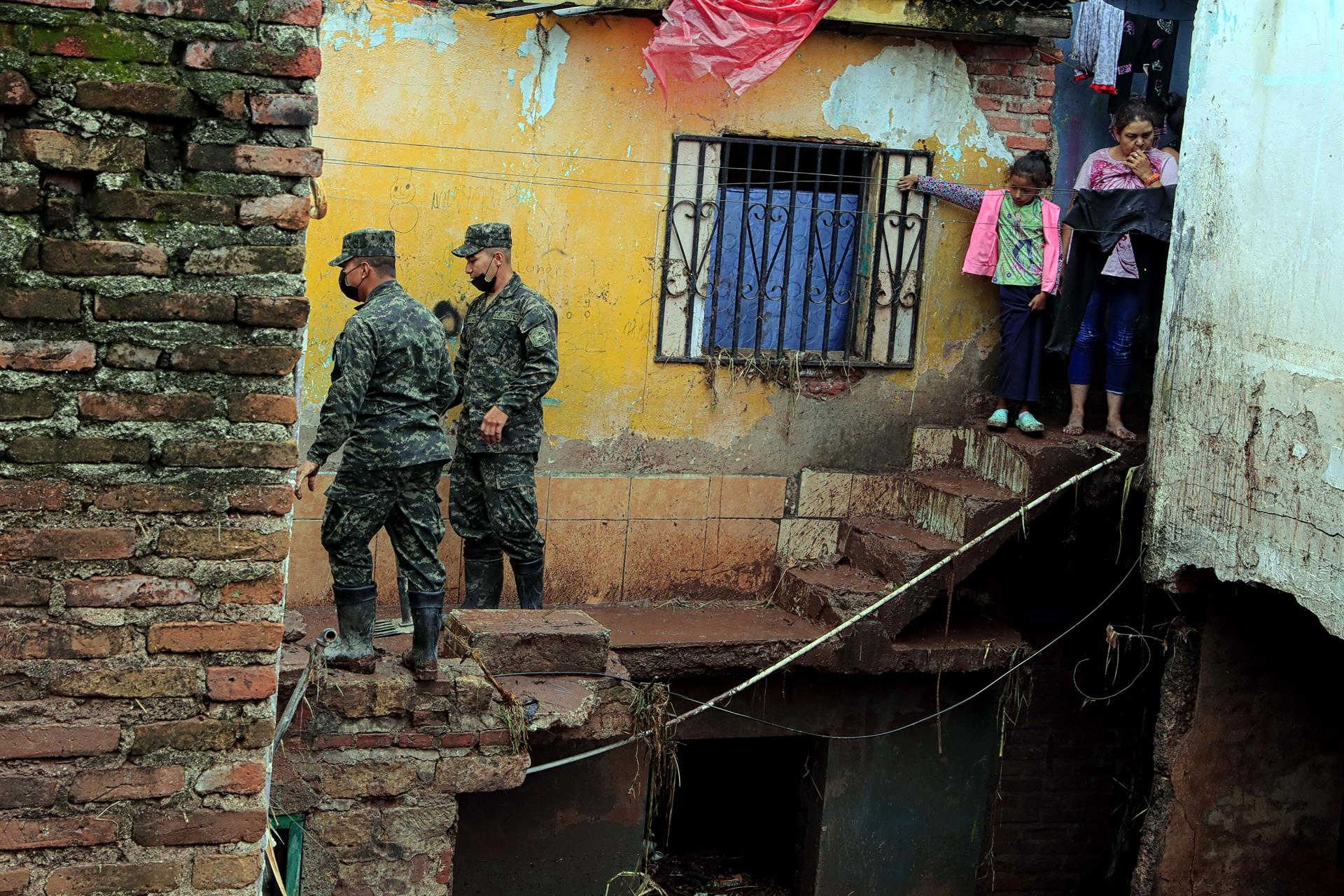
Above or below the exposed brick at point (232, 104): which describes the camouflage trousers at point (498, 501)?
below

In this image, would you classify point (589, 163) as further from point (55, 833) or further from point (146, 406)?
point (55, 833)

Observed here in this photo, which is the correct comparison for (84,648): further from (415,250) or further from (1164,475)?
(1164,475)

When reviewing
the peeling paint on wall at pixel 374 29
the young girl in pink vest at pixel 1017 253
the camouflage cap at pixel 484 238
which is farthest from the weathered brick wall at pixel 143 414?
the young girl in pink vest at pixel 1017 253

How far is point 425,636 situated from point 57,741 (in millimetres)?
2034

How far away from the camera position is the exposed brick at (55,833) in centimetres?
397

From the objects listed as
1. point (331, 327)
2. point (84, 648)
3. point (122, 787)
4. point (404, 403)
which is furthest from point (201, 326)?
point (331, 327)

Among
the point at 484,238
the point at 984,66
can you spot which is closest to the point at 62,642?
the point at 484,238

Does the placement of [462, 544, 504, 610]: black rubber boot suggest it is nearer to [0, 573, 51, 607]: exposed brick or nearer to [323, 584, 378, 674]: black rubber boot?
[323, 584, 378, 674]: black rubber boot

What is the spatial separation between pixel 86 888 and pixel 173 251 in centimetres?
178

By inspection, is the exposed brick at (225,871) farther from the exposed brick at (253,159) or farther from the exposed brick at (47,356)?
the exposed brick at (253,159)

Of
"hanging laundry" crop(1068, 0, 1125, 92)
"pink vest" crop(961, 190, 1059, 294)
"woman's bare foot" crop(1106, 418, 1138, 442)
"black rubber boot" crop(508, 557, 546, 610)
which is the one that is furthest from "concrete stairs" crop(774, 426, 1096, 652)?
"hanging laundry" crop(1068, 0, 1125, 92)

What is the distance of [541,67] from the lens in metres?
7.72

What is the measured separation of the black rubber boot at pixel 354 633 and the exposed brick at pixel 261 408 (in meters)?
2.01

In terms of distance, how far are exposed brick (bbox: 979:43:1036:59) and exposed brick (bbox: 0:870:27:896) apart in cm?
658
